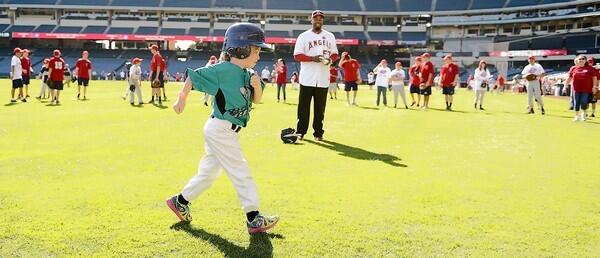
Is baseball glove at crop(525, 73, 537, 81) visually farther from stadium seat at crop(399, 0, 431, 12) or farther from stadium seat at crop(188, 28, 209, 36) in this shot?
stadium seat at crop(188, 28, 209, 36)

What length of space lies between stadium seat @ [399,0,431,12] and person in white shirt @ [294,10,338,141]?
66372 mm

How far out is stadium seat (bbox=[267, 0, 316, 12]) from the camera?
73.2 meters

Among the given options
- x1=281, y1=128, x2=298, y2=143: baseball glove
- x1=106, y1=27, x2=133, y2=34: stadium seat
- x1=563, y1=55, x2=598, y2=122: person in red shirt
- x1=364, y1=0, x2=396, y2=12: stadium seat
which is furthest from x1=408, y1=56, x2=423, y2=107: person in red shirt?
x1=106, y1=27, x2=133, y2=34: stadium seat

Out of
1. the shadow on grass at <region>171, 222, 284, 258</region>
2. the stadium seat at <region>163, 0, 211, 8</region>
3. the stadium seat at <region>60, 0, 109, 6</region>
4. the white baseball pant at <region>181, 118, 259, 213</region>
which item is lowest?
the shadow on grass at <region>171, 222, 284, 258</region>

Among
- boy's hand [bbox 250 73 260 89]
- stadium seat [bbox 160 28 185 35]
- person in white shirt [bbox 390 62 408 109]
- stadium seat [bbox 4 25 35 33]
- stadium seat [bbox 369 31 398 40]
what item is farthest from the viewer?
stadium seat [bbox 369 31 398 40]

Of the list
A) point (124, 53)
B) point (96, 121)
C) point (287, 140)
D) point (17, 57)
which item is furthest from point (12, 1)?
point (287, 140)

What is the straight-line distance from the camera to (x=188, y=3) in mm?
73375

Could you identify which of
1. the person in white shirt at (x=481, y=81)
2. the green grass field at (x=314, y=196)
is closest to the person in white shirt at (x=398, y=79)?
the person in white shirt at (x=481, y=81)

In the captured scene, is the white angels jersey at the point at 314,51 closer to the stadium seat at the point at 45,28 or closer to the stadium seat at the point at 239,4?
the stadium seat at the point at 239,4

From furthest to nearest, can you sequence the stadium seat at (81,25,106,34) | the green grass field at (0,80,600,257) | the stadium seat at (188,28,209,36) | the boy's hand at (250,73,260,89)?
the stadium seat at (188,28,209,36), the stadium seat at (81,25,106,34), the boy's hand at (250,73,260,89), the green grass field at (0,80,600,257)

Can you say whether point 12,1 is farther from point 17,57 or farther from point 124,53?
point 17,57

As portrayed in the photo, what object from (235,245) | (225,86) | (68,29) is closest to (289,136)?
(225,86)

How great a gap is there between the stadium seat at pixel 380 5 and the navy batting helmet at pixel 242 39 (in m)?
71.9

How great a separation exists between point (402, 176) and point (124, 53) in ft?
229
